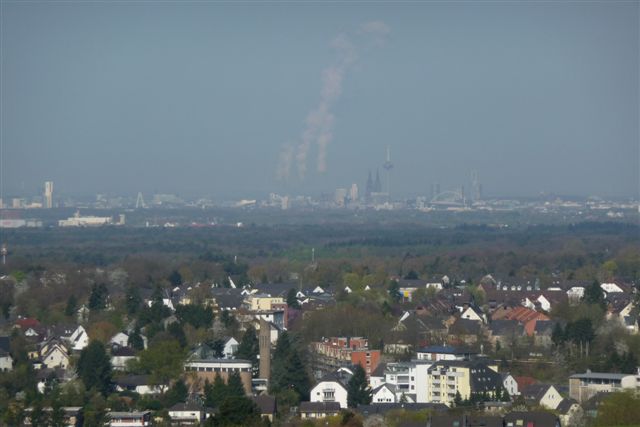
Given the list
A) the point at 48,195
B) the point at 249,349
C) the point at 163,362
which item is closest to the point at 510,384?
the point at 249,349

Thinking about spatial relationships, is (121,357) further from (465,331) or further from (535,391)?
(535,391)

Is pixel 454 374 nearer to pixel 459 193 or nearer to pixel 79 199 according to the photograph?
pixel 459 193

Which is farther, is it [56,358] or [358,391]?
[56,358]

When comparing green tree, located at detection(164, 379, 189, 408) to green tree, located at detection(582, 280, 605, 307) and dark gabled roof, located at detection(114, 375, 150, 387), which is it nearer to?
dark gabled roof, located at detection(114, 375, 150, 387)

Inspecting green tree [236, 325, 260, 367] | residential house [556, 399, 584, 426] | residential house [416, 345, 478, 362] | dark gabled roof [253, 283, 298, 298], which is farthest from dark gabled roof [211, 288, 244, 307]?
residential house [556, 399, 584, 426]

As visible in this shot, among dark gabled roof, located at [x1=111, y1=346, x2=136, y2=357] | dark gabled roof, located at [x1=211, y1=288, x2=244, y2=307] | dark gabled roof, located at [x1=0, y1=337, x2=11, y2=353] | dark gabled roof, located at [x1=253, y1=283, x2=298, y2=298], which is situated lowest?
dark gabled roof, located at [x1=111, y1=346, x2=136, y2=357]
